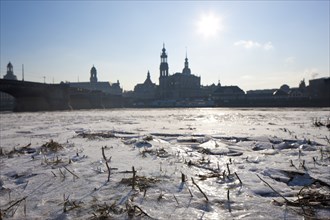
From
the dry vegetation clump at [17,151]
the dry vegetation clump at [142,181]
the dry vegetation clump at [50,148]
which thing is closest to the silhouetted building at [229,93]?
the dry vegetation clump at [50,148]

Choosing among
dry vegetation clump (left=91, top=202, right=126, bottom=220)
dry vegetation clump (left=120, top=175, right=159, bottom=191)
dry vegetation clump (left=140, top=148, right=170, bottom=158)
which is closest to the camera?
dry vegetation clump (left=91, top=202, right=126, bottom=220)

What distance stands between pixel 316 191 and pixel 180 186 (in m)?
1.49

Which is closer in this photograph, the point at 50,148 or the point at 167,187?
the point at 167,187

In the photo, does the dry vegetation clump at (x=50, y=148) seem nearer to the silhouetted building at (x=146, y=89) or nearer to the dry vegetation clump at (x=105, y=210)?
the dry vegetation clump at (x=105, y=210)

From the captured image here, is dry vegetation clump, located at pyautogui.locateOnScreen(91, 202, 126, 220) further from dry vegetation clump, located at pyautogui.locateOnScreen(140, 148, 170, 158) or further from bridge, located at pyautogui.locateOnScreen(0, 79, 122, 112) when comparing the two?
bridge, located at pyautogui.locateOnScreen(0, 79, 122, 112)

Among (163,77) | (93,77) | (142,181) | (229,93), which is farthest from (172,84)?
(142,181)

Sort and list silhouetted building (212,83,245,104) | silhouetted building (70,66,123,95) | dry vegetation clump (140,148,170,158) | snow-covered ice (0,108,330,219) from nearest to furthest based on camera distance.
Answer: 1. snow-covered ice (0,108,330,219)
2. dry vegetation clump (140,148,170,158)
3. silhouetted building (212,83,245,104)
4. silhouetted building (70,66,123,95)

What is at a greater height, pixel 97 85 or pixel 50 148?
pixel 97 85

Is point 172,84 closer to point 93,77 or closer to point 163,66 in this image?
point 163,66

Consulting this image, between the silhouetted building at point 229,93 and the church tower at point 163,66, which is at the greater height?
the church tower at point 163,66

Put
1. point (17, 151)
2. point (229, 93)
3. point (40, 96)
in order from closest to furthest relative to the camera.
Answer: point (17, 151)
point (40, 96)
point (229, 93)

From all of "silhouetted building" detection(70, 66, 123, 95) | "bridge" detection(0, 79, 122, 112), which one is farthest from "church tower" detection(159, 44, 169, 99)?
"bridge" detection(0, 79, 122, 112)

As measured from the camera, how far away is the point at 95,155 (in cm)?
476

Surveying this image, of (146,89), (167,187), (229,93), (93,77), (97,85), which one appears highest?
(93,77)
